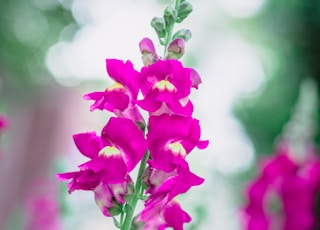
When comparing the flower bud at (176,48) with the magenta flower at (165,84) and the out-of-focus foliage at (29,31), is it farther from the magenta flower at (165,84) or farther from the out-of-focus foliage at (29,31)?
the out-of-focus foliage at (29,31)

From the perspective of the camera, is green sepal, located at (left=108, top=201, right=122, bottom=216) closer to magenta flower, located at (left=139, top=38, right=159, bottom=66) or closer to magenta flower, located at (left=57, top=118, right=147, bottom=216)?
magenta flower, located at (left=57, top=118, right=147, bottom=216)

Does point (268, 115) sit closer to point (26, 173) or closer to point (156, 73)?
point (26, 173)

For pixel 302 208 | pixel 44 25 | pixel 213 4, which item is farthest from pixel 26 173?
pixel 302 208

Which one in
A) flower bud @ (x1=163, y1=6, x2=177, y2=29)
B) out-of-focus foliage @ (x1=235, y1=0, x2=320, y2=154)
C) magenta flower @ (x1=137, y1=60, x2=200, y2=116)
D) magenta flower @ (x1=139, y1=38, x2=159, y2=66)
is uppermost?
out-of-focus foliage @ (x1=235, y1=0, x2=320, y2=154)

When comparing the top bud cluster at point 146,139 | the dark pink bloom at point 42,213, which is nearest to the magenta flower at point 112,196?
the top bud cluster at point 146,139

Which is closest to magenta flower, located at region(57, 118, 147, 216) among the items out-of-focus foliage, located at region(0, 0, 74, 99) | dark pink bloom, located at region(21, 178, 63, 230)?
dark pink bloom, located at region(21, 178, 63, 230)

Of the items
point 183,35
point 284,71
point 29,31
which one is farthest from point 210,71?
point 183,35

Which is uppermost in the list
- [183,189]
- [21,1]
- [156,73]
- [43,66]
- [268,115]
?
[21,1]
